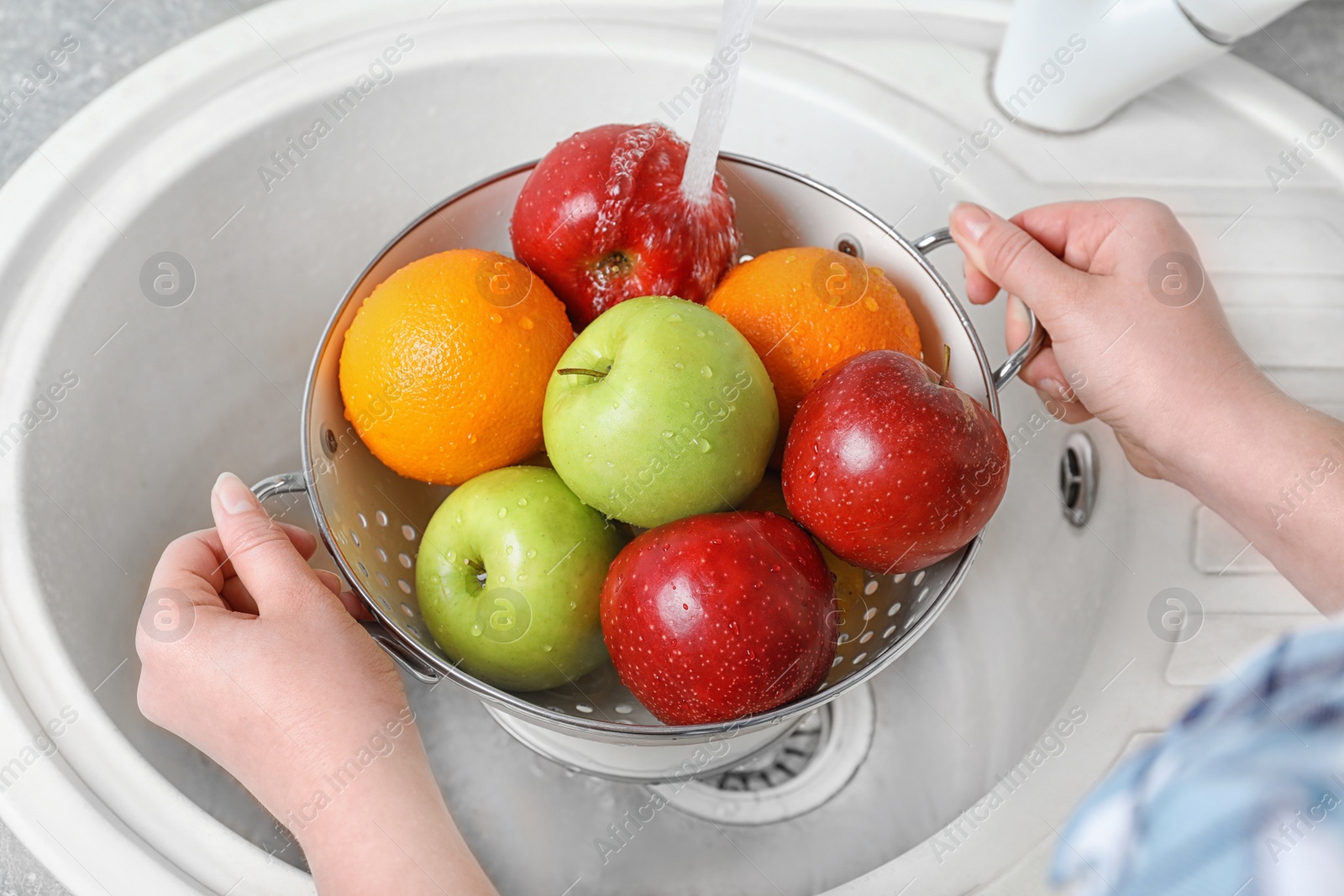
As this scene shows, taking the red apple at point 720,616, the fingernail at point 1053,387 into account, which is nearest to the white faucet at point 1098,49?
the fingernail at point 1053,387

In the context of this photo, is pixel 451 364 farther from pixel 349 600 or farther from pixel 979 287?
pixel 979 287

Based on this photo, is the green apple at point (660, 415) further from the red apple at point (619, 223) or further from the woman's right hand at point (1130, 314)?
the woman's right hand at point (1130, 314)

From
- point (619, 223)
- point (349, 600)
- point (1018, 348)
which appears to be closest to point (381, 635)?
point (349, 600)

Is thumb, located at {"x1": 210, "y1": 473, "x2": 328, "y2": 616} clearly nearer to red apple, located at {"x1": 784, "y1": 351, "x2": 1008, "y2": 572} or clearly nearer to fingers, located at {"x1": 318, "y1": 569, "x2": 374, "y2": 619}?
fingers, located at {"x1": 318, "y1": 569, "x2": 374, "y2": 619}

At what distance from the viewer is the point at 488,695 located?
50 centimetres

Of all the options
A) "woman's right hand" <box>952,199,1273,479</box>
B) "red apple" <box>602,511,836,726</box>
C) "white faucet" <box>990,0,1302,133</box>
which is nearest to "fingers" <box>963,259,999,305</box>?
"woman's right hand" <box>952,199,1273,479</box>

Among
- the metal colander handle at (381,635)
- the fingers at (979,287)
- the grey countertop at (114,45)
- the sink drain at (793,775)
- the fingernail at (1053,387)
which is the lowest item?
the sink drain at (793,775)

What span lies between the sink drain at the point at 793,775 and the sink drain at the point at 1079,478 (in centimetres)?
21

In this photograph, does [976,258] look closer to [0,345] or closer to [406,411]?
[406,411]

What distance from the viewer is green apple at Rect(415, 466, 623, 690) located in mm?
531

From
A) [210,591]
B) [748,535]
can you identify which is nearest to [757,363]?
[748,535]

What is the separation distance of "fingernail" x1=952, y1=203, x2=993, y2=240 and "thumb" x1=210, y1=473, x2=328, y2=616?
0.47m

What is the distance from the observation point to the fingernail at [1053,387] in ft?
2.20

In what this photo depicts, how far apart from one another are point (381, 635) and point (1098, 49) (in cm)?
65
